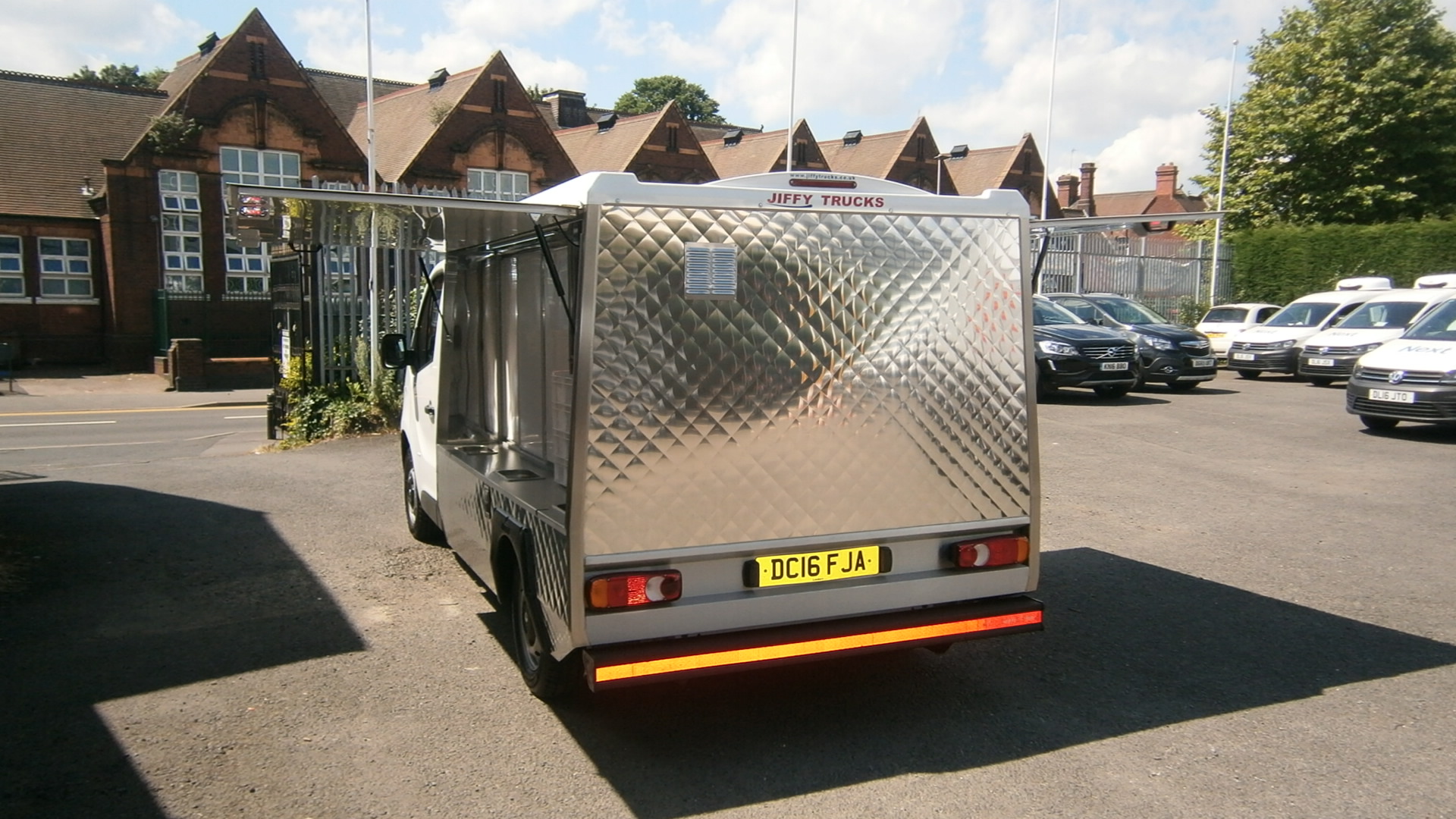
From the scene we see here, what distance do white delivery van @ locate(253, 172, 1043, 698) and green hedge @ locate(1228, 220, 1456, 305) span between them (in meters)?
30.2

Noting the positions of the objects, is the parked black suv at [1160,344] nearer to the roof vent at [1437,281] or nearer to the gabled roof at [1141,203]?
the roof vent at [1437,281]

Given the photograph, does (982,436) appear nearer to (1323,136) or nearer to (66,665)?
(66,665)

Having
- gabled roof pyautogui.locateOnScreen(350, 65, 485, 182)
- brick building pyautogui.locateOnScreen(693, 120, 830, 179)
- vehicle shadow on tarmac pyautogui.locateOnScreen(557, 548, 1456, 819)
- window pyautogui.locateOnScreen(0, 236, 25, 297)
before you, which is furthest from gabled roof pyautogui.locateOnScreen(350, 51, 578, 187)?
vehicle shadow on tarmac pyautogui.locateOnScreen(557, 548, 1456, 819)

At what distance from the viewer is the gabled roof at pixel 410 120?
3944 cm

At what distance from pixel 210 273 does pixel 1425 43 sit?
3878 centimetres

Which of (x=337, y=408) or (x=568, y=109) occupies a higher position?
(x=568, y=109)

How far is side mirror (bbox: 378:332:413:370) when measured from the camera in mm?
7711

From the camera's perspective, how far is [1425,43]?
34.9 meters

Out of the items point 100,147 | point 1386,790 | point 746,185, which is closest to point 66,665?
point 746,185

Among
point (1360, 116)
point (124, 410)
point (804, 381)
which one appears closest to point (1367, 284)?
point (1360, 116)

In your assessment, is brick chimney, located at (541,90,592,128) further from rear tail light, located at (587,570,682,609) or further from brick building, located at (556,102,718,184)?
rear tail light, located at (587,570,682,609)

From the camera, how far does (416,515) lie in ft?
27.4

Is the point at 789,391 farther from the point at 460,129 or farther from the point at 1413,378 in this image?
the point at 460,129

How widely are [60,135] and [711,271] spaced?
40.2 m
